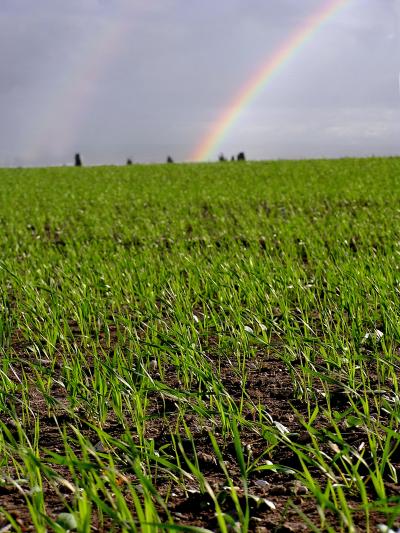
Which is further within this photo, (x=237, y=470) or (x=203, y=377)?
(x=203, y=377)

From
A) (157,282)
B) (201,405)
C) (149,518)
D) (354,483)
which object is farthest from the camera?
(157,282)

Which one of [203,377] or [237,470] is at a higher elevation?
[203,377]

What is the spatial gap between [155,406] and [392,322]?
5.28ft

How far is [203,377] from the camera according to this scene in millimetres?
3535

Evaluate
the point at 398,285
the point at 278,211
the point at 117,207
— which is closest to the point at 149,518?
the point at 398,285

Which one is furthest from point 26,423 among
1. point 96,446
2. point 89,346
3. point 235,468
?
point 89,346

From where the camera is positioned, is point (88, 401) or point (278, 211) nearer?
point (88, 401)

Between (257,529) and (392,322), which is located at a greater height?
(392,322)

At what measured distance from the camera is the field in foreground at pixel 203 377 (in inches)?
94.0

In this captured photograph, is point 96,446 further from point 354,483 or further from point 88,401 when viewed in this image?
point 354,483

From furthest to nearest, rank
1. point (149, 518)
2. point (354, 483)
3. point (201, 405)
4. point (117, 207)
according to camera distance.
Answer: point (117, 207) → point (201, 405) → point (354, 483) → point (149, 518)

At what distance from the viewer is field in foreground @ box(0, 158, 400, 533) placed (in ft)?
7.84

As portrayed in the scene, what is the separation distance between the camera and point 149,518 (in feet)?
6.63

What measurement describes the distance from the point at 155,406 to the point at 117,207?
42.7 ft
